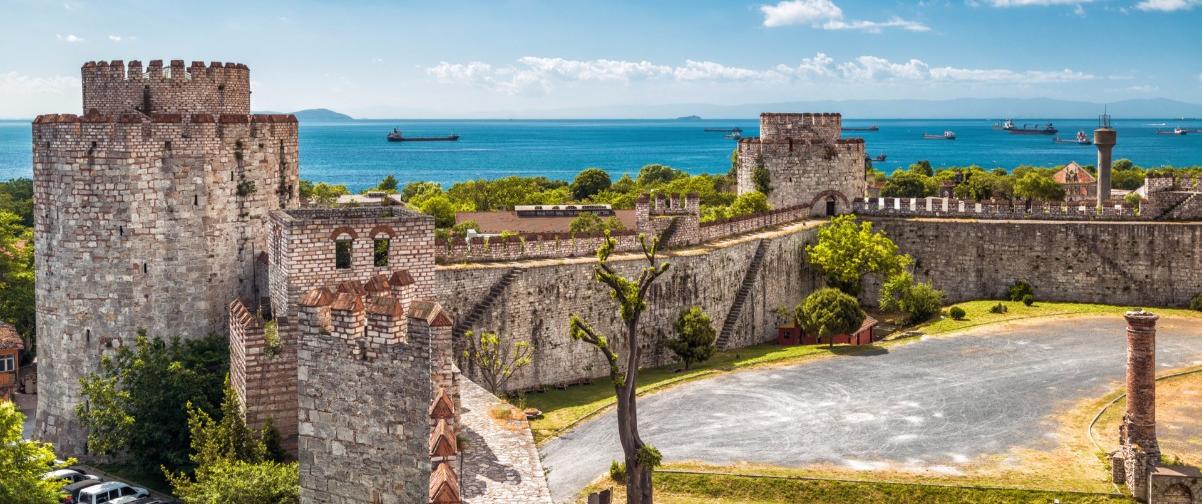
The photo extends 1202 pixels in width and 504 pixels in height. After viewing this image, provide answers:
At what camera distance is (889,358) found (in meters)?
33.4

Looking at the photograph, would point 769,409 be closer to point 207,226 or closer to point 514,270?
point 514,270

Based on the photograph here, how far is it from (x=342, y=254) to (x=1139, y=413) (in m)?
15.6

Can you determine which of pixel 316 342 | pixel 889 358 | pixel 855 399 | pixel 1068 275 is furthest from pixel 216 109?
pixel 1068 275

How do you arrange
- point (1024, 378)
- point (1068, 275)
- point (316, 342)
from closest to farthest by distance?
1. point (316, 342)
2. point (1024, 378)
3. point (1068, 275)

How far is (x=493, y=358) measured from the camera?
29.6 m

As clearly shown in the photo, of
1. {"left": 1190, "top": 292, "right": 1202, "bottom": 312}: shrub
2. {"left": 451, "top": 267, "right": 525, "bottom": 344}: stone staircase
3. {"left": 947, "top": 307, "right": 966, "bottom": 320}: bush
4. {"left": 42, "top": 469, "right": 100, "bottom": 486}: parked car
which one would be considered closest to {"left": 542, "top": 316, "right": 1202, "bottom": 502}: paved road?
{"left": 947, "top": 307, "right": 966, "bottom": 320}: bush

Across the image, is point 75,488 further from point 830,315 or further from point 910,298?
point 910,298

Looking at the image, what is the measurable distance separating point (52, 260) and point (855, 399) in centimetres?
1794

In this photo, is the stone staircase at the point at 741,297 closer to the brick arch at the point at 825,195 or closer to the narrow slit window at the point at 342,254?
the brick arch at the point at 825,195

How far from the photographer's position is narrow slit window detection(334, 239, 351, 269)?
58.6 feet

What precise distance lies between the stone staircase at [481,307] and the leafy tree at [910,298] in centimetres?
1504

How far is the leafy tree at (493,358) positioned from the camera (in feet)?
95.8

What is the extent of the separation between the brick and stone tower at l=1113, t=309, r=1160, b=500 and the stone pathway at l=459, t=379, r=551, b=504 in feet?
38.4

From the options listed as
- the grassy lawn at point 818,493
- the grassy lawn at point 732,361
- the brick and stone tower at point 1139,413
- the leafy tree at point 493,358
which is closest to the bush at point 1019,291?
the grassy lawn at point 732,361
